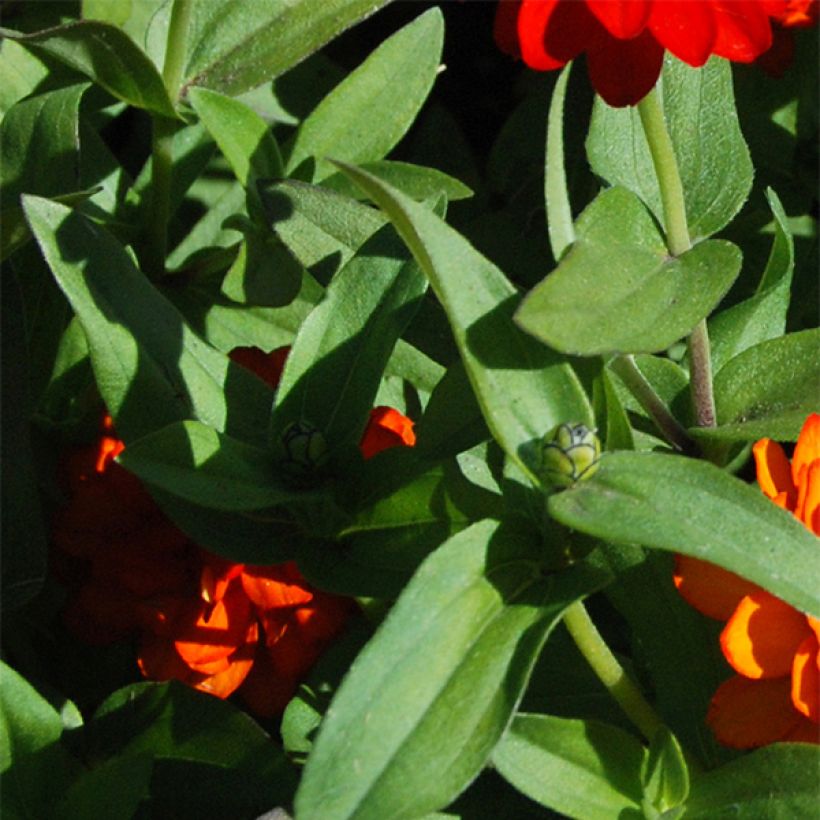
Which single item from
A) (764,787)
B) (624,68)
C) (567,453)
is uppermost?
(624,68)

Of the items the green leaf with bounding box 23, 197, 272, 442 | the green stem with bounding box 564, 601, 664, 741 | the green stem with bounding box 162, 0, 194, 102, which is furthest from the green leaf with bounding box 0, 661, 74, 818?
the green stem with bounding box 162, 0, 194, 102

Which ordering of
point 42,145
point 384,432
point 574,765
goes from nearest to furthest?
1. point 574,765
2. point 384,432
3. point 42,145

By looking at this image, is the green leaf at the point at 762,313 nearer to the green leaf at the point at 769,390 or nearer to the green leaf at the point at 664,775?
the green leaf at the point at 769,390

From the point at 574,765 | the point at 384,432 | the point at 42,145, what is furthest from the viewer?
the point at 42,145

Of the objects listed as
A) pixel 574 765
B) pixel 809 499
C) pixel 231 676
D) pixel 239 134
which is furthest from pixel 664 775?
pixel 239 134

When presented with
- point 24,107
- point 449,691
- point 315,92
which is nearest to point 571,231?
point 449,691

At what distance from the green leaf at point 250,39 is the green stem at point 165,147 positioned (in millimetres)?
26

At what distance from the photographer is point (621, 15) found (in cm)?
62

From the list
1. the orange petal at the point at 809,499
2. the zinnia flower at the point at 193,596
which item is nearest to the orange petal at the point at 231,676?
the zinnia flower at the point at 193,596

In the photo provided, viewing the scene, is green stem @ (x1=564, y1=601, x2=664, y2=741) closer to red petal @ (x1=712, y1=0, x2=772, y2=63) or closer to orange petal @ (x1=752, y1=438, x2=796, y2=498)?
orange petal @ (x1=752, y1=438, x2=796, y2=498)

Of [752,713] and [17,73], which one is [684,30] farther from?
[17,73]

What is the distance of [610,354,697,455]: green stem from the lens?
761 mm

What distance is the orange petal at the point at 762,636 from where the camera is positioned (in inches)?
25.5

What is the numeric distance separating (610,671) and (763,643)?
0.08 meters
